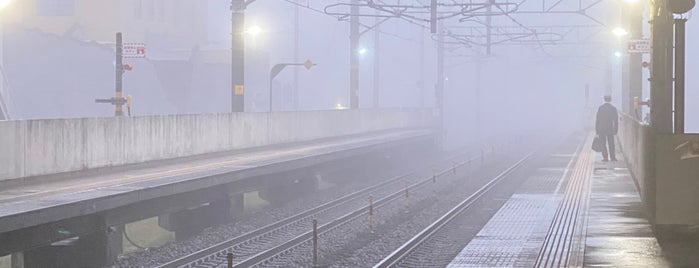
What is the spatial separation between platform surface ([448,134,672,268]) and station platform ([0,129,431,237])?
5.37 meters

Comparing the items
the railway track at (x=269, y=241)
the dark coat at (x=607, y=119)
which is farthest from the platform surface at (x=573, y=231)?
the railway track at (x=269, y=241)

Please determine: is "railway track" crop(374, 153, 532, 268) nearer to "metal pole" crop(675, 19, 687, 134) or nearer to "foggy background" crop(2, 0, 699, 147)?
"metal pole" crop(675, 19, 687, 134)

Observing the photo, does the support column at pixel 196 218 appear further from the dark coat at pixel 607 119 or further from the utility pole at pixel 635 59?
the utility pole at pixel 635 59

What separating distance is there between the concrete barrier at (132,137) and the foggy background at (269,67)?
1785cm

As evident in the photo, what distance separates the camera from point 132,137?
80.8 ft

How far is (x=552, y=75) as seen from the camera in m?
137

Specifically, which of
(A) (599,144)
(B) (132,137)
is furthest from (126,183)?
(A) (599,144)

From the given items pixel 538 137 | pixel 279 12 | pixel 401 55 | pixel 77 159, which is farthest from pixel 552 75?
pixel 77 159

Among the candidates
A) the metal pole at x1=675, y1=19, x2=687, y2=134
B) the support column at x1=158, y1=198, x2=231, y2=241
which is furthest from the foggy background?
the metal pole at x1=675, y1=19, x2=687, y2=134

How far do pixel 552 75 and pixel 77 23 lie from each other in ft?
266

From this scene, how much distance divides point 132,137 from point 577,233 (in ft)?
35.1

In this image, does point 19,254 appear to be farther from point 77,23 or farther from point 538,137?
point 538,137

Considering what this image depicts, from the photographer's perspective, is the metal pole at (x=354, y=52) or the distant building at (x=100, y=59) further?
the distant building at (x=100, y=59)

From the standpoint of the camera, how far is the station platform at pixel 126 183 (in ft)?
51.4
